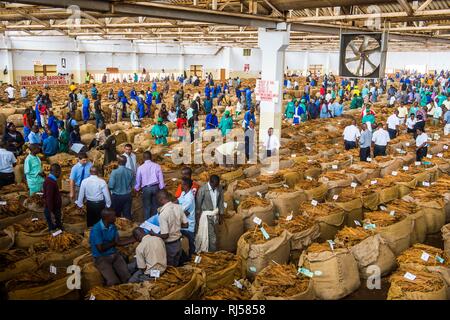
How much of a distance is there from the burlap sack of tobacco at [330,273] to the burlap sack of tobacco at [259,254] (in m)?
0.47

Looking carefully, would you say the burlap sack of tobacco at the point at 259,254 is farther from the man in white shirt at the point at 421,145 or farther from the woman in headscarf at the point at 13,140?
the woman in headscarf at the point at 13,140

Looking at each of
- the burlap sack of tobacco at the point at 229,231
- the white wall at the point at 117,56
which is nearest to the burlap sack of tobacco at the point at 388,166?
the burlap sack of tobacco at the point at 229,231

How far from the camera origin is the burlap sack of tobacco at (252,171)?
31.6ft

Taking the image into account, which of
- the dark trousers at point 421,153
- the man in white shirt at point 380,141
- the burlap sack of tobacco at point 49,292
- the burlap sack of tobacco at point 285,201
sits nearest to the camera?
the burlap sack of tobacco at point 49,292

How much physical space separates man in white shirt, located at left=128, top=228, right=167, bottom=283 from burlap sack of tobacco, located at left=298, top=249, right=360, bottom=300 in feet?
6.13

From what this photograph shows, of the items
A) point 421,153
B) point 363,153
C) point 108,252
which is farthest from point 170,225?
point 421,153

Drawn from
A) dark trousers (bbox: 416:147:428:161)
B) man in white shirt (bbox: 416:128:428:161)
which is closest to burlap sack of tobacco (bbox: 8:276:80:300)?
man in white shirt (bbox: 416:128:428:161)

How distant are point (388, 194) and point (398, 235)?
76.9 inches

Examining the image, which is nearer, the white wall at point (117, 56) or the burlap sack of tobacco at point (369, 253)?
the burlap sack of tobacco at point (369, 253)

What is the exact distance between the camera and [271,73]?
12.4 metres

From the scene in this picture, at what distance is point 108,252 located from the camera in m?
5.20

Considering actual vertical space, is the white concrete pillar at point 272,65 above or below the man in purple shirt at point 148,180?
A: above

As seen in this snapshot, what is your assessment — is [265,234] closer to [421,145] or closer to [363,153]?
[363,153]
